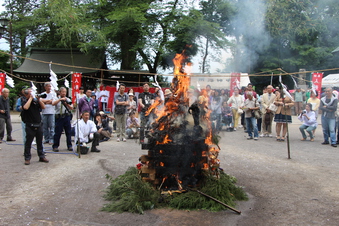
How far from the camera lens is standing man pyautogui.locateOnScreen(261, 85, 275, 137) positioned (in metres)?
11.6

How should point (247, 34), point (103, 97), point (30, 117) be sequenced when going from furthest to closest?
point (247, 34) < point (103, 97) < point (30, 117)

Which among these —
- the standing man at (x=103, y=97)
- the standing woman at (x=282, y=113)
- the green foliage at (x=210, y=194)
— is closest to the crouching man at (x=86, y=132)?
the green foliage at (x=210, y=194)

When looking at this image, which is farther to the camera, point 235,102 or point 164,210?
point 235,102

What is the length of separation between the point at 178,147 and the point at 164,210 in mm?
1025

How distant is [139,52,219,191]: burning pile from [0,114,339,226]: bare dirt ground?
2.35ft

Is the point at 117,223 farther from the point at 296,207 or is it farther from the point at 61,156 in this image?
the point at 61,156

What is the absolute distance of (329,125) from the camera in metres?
Answer: 9.66

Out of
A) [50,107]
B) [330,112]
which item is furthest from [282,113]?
[50,107]

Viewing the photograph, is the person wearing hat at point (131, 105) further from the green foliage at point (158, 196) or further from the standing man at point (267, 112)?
the green foliage at point (158, 196)

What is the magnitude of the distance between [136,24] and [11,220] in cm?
1668

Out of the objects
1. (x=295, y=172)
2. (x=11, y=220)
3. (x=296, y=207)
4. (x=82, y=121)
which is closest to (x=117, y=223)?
(x=11, y=220)

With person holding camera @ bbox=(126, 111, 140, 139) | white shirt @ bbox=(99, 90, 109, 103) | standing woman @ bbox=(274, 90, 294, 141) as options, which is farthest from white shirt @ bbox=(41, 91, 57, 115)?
white shirt @ bbox=(99, 90, 109, 103)

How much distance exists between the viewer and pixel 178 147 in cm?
477

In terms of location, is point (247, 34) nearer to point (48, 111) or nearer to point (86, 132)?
point (86, 132)
